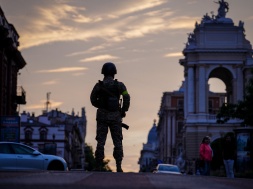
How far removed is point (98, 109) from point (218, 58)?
300 feet

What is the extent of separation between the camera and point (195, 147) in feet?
Result: 359

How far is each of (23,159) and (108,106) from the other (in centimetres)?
939

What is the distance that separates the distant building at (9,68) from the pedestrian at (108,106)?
Answer: 4104cm

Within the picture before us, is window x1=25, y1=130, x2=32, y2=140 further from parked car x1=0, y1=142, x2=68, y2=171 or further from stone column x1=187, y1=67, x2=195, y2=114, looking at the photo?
parked car x1=0, y1=142, x2=68, y2=171

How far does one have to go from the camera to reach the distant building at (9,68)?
63969 mm

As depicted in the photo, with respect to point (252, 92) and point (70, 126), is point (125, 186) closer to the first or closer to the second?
point (252, 92)

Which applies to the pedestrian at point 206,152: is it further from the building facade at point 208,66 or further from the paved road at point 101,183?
the building facade at point 208,66

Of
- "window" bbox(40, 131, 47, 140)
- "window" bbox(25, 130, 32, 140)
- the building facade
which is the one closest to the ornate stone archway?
the building facade

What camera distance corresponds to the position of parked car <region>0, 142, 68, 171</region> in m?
28.5

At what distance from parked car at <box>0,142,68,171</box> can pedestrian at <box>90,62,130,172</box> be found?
8.91 metres

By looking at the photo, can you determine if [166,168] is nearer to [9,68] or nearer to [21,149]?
[21,149]

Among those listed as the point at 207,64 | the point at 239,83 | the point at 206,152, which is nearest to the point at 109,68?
the point at 206,152

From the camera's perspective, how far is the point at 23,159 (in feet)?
94.2

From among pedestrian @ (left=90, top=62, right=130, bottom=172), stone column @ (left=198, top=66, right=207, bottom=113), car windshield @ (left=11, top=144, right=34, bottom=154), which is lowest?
car windshield @ (left=11, top=144, right=34, bottom=154)
